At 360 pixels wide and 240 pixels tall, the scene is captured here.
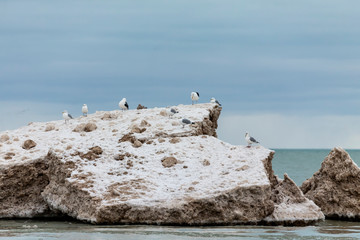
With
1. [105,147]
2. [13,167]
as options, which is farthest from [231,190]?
[13,167]

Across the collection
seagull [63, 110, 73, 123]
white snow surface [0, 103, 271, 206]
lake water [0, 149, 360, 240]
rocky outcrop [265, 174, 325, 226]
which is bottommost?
lake water [0, 149, 360, 240]

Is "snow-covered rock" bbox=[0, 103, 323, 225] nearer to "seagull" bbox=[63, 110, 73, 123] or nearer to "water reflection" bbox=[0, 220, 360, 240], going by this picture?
"water reflection" bbox=[0, 220, 360, 240]

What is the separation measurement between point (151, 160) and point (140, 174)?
1.44 metres

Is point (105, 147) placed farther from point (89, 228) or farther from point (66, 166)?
point (89, 228)

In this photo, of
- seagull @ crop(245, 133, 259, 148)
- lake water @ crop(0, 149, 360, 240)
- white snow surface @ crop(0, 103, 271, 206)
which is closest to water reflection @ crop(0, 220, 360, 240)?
lake water @ crop(0, 149, 360, 240)

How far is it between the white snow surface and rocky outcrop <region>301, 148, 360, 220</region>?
15.3 feet

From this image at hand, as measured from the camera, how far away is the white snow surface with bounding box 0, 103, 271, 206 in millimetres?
26719

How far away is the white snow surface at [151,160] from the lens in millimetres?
26719

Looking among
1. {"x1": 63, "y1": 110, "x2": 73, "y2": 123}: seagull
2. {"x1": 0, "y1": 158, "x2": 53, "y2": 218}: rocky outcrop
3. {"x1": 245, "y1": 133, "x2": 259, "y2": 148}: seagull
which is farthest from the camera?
{"x1": 63, "y1": 110, "x2": 73, "y2": 123}: seagull

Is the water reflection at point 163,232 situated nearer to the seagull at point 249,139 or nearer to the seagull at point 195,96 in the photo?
the seagull at point 249,139

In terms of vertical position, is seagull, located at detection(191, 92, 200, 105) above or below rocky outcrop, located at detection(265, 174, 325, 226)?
above

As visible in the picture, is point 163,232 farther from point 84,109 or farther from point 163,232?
point 84,109

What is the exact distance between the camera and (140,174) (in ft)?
93.2

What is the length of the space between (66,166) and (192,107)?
439 inches
